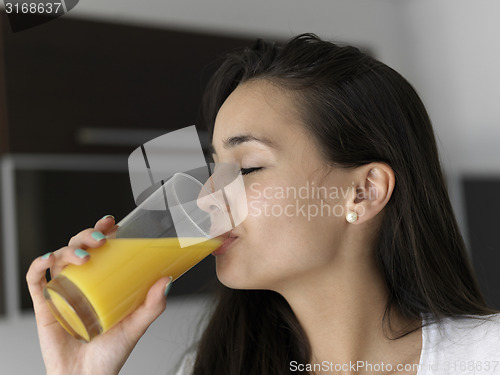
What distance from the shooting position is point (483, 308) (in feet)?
4.01

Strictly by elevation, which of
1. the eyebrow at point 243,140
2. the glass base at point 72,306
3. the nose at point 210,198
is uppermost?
the eyebrow at point 243,140

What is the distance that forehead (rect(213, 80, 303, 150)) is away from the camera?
42.8 inches

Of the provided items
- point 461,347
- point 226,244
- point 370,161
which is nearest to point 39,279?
point 226,244

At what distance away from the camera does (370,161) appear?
3.76 ft

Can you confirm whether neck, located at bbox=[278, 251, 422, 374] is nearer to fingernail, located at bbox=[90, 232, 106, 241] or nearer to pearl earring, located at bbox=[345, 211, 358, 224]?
pearl earring, located at bbox=[345, 211, 358, 224]

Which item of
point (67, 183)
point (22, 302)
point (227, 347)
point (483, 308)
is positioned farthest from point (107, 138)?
point (483, 308)

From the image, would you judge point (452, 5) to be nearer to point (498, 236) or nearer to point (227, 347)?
point (498, 236)

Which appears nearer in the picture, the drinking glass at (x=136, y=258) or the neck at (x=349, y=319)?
the drinking glass at (x=136, y=258)

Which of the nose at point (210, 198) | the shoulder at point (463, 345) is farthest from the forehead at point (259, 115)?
the shoulder at point (463, 345)

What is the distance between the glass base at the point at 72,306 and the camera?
0.87 m

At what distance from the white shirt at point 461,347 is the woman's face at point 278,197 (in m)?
0.27

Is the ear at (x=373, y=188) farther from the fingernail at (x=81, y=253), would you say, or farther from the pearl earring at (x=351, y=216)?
the fingernail at (x=81, y=253)

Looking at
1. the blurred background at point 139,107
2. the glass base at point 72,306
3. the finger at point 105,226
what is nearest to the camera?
the glass base at point 72,306

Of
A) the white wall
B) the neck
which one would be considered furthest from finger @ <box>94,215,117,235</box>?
the white wall
